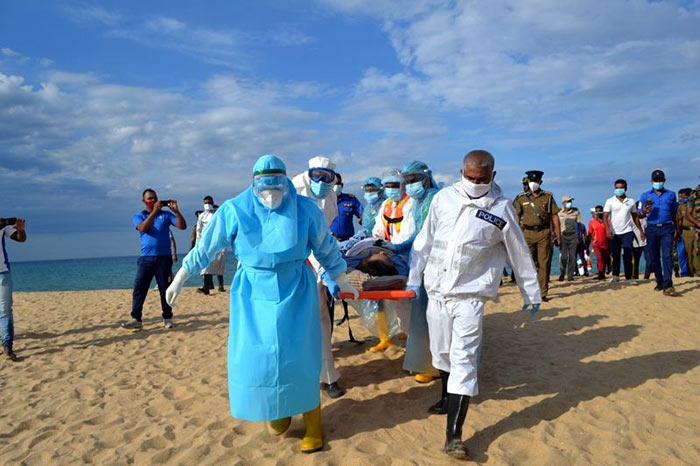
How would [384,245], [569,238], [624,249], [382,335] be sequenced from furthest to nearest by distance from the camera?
[569,238] → [624,249] → [382,335] → [384,245]

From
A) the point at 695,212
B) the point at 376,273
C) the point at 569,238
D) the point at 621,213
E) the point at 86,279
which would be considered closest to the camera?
the point at 376,273

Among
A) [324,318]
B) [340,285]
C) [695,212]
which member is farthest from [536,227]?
[340,285]

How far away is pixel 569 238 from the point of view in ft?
41.9

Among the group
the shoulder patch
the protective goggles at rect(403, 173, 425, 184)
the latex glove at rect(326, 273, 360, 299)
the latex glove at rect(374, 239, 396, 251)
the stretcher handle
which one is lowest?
the stretcher handle

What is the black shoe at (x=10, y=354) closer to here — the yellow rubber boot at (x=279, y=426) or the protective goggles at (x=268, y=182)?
the yellow rubber boot at (x=279, y=426)

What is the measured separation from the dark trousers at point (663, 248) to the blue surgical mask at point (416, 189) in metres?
6.71

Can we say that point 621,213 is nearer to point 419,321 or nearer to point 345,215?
point 345,215

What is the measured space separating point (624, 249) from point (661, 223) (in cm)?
249

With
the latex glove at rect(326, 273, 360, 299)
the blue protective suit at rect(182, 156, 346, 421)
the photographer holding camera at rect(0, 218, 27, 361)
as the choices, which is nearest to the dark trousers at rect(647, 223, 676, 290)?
the latex glove at rect(326, 273, 360, 299)

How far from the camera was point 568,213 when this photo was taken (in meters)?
13.1

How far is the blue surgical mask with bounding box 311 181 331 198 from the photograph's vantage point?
190 inches

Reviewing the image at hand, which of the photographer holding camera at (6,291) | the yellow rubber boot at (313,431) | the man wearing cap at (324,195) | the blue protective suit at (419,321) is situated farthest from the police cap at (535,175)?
the photographer holding camera at (6,291)

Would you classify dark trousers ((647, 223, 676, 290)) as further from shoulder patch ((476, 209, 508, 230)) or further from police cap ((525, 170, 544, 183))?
shoulder patch ((476, 209, 508, 230))

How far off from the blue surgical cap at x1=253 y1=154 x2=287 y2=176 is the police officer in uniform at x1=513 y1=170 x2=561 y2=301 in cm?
680
